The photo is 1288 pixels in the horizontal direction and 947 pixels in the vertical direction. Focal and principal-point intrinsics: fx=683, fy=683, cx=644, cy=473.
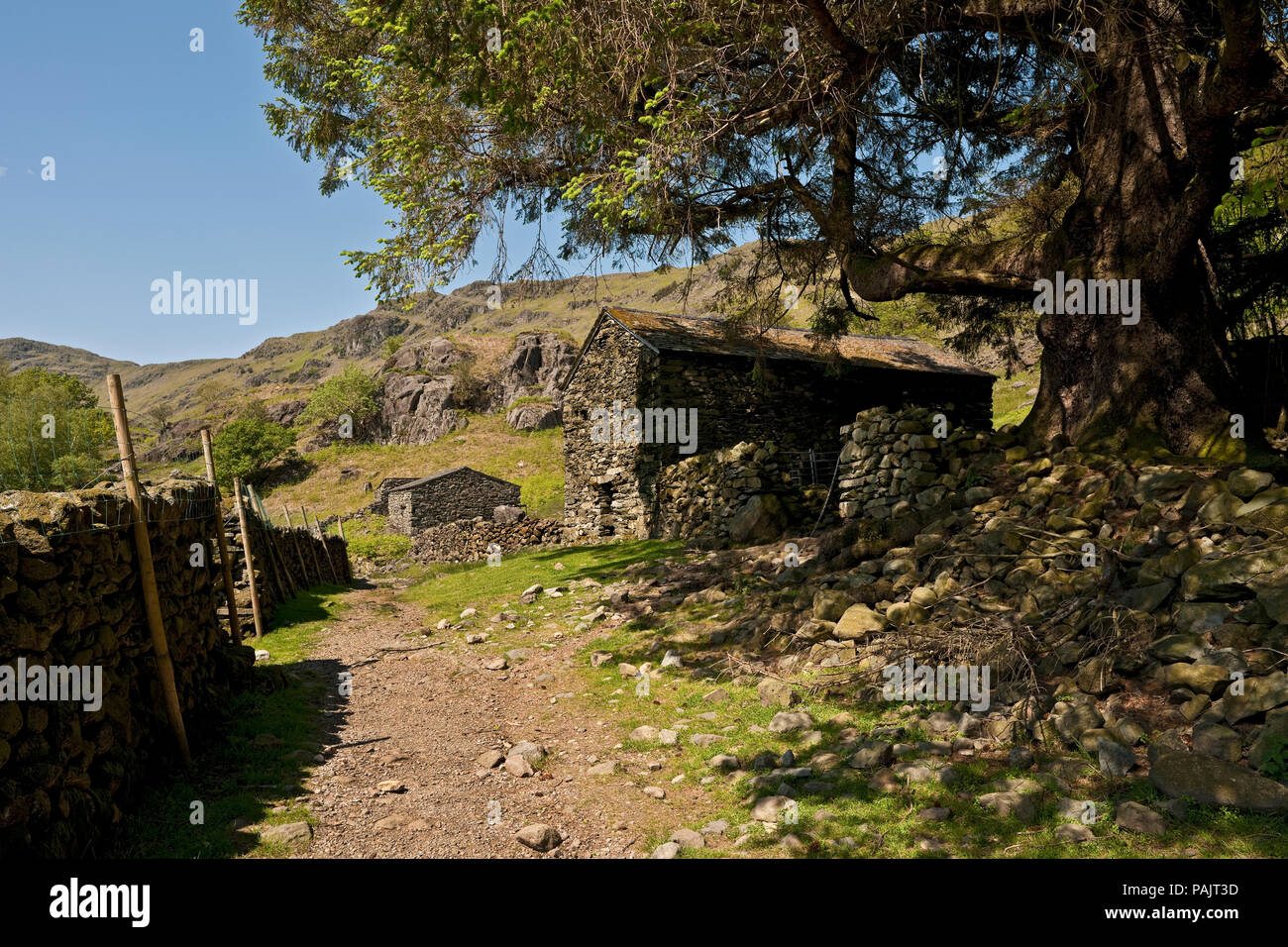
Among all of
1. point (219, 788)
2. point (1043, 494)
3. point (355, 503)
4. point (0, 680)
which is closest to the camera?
point (0, 680)

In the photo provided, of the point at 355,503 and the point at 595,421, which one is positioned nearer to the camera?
the point at 595,421

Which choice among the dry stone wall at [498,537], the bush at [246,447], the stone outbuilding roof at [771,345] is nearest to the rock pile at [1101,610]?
the stone outbuilding roof at [771,345]

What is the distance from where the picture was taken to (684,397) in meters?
18.5

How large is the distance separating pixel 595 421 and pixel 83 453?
1559 cm

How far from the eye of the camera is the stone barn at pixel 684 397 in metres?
18.7

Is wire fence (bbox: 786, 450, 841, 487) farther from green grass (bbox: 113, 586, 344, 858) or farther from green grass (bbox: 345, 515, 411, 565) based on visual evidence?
green grass (bbox: 345, 515, 411, 565)

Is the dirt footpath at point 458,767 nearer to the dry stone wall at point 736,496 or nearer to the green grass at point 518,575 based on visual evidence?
the green grass at point 518,575

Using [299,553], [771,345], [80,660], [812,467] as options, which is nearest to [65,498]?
[80,660]

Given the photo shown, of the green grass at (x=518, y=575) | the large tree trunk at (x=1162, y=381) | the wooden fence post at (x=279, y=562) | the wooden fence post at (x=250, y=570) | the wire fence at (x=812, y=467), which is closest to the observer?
the large tree trunk at (x=1162, y=381)

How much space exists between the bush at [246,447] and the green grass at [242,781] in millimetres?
59692

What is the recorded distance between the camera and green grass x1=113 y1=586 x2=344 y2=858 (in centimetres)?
415

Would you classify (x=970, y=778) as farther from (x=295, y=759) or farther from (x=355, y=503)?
(x=355, y=503)
